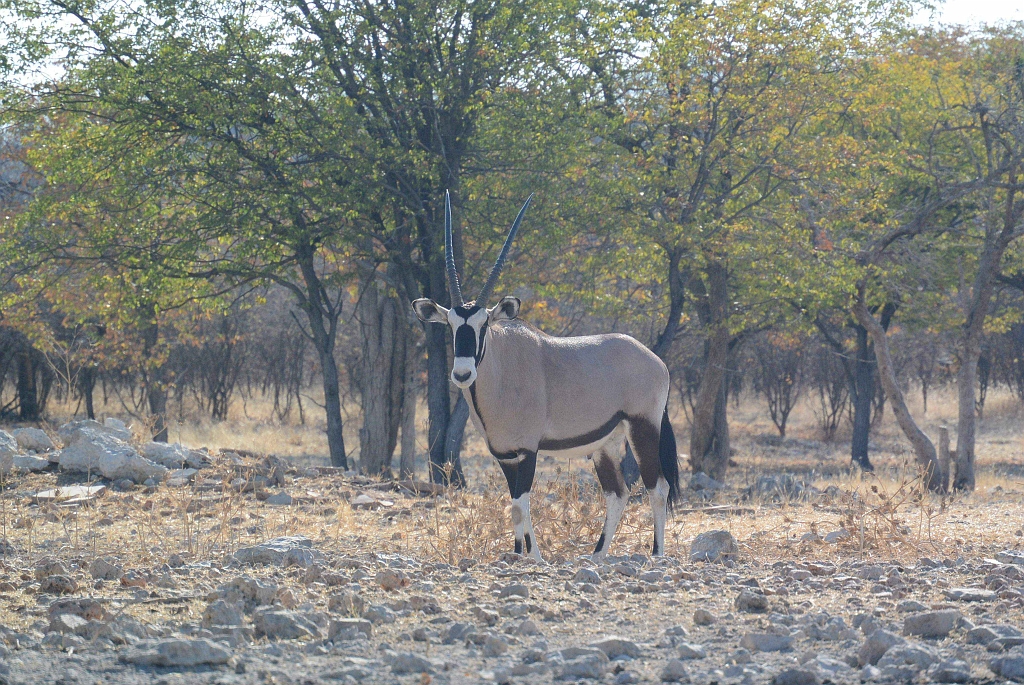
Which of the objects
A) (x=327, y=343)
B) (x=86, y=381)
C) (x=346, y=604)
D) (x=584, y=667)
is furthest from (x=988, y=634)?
(x=86, y=381)

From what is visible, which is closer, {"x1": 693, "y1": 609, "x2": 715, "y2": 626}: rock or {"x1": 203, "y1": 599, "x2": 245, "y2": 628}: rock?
{"x1": 203, "y1": 599, "x2": 245, "y2": 628}: rock

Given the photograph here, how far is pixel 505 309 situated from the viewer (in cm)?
877

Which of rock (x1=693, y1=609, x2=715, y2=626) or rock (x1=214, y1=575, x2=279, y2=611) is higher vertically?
rock (x1=214, y1=575, x2=279, y2=611)

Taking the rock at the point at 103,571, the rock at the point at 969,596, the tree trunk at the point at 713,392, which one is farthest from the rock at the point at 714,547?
the tree trunk at the point at 713,392

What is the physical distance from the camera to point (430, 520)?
10.4 metres

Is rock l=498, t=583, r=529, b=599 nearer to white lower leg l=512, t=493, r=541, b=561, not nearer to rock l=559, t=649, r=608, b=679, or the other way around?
rock l=559, t=649, r=608, b=679

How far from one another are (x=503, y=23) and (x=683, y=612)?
10.4 meters

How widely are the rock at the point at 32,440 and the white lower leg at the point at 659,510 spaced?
9.30 m

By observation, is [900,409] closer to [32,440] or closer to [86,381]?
[32,440]

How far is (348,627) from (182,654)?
0.87 metres

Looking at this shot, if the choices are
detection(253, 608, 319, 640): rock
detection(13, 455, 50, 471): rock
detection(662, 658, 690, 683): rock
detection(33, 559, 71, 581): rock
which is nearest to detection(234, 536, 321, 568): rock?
detection(33, 559, 71, 581): rock

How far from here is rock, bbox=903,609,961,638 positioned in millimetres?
5559

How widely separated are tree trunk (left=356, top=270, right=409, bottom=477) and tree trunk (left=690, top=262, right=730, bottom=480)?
550cm

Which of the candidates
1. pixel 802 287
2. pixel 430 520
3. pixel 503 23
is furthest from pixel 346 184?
pixel 802 287
